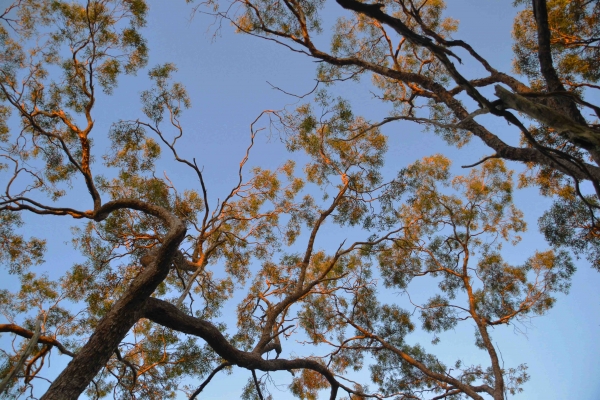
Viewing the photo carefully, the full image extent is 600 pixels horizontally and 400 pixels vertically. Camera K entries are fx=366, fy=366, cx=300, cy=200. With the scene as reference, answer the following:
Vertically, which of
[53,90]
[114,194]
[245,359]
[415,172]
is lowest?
[245,359]

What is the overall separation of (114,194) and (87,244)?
1.21 metres

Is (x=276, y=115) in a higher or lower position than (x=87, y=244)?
higher

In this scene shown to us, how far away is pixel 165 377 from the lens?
7445 millimetres

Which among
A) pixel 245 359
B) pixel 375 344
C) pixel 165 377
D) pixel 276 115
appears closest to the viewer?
pixel 245 359

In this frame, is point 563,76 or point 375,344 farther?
point 375,344

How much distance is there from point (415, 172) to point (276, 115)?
13.4 ft

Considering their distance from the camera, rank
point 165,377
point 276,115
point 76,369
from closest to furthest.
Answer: point 76,369 < point 165,377 < point 276,115

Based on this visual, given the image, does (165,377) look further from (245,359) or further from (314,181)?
(314,181)

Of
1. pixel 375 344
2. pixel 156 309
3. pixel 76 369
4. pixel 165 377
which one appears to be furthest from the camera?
pixel 375 344

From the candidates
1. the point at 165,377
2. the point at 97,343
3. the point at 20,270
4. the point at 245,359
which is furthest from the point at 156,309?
the point at 20,270

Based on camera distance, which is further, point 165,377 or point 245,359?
point 165,377

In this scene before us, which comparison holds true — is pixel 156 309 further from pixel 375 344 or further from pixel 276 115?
pixel 375 344

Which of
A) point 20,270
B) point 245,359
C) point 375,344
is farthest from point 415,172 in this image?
point 20,270

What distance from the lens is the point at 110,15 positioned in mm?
7879
